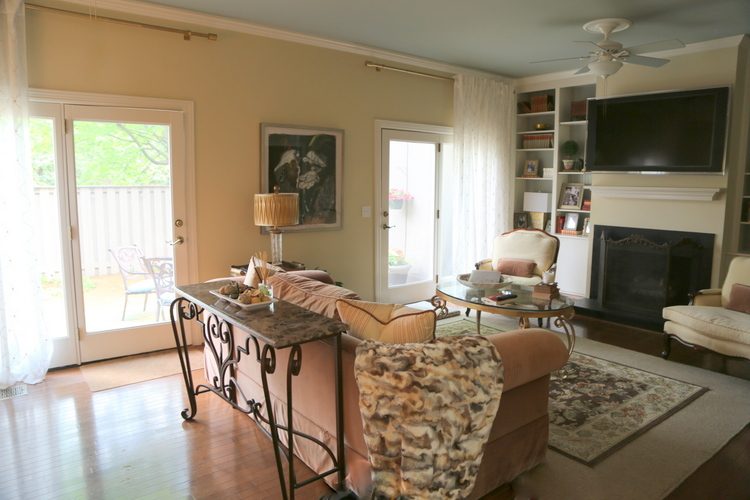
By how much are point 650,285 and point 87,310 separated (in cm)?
532

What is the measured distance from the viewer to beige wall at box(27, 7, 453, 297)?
3855mm

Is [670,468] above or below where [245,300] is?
below

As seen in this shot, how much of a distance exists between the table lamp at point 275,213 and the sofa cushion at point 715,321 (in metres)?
3.28

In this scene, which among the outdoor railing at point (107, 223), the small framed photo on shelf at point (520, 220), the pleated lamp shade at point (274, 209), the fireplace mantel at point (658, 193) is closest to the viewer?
the outdoor railing at point (107, 223)

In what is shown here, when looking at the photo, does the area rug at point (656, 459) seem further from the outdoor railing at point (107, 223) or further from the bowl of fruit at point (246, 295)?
the outdoor railing at point (107, 223)

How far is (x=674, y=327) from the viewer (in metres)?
4.25

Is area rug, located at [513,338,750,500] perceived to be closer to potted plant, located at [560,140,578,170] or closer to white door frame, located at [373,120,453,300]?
white door frame, located at [373,120,453,300]

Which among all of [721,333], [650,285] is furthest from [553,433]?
[650,285]

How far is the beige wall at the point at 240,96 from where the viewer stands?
152 inches

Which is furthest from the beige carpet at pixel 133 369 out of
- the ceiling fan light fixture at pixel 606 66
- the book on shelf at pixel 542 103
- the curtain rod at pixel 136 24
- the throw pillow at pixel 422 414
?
the book on shelf at pixel 542 103

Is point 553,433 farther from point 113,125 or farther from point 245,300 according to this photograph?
point 113,125

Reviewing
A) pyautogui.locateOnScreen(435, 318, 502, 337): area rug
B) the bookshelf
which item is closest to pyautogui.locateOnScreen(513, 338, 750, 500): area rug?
pyautogui.locateOnScreen(435, 318, 502, 337): area rug

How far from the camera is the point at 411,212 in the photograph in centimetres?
615

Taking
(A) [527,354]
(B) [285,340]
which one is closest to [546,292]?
(A) [527,354]
